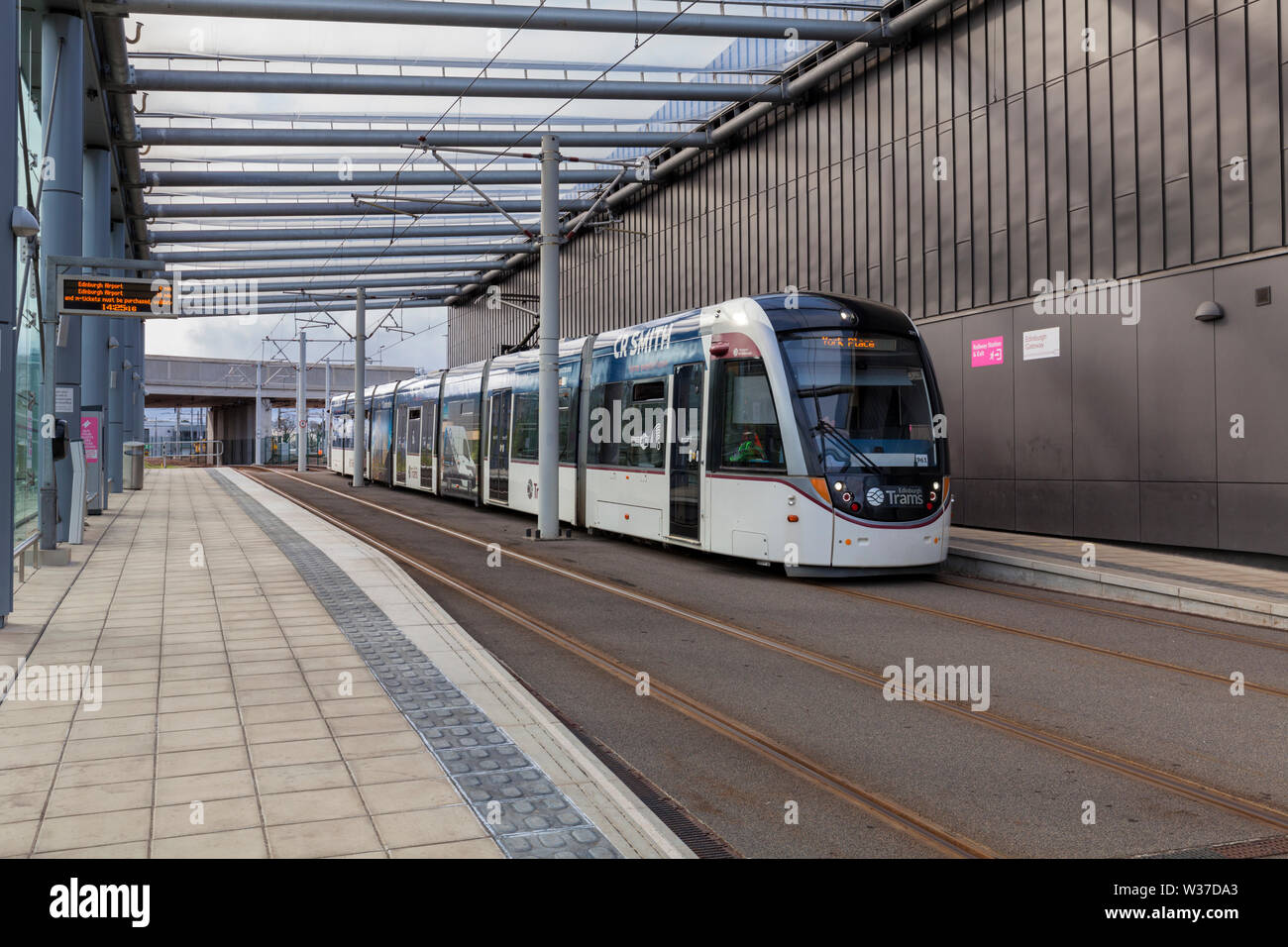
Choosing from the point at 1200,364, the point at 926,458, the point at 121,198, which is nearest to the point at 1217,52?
the point at 1200,364

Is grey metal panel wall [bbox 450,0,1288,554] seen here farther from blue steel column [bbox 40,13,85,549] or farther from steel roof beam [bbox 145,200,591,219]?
blue steel column [bbox 40,13,85,549]

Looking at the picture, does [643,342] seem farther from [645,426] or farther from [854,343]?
[854,343]

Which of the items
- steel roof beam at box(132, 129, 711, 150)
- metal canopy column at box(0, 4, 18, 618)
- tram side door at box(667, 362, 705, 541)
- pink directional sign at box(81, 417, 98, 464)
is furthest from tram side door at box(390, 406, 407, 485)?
metal canopy column at box(0, 4, 18, 618)

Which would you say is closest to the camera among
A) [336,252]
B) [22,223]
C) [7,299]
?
[7,299]

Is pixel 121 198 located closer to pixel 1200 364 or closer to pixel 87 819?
pixel 1200 364

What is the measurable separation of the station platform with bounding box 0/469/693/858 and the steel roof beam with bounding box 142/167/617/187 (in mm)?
16521

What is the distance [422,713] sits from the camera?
598 centimetres

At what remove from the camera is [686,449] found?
1388 cm

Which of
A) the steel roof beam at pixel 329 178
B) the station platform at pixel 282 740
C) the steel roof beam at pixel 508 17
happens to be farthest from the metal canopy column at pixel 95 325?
the station platform at pixel 282 740

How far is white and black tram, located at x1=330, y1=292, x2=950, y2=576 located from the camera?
11766mm

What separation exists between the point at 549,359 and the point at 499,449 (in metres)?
4.74

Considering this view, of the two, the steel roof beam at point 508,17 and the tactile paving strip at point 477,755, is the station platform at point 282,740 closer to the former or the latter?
the tactile paving strip at point 477,755

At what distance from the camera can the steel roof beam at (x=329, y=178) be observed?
2483 cm
